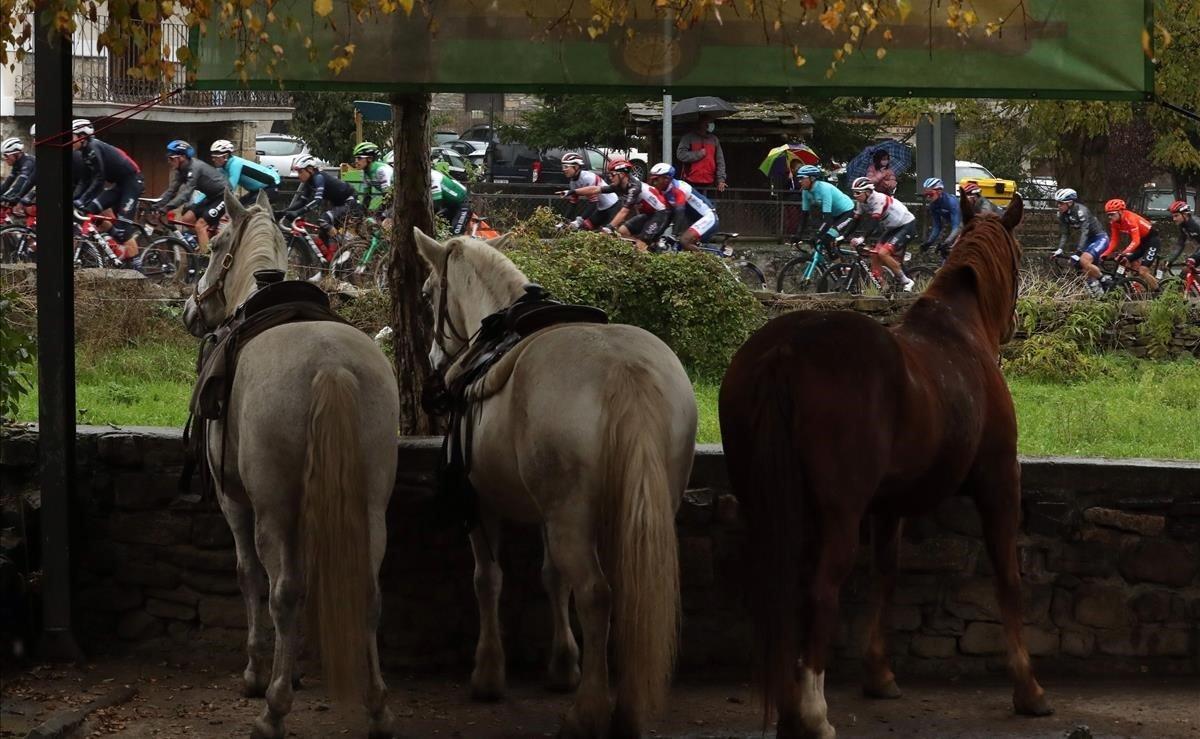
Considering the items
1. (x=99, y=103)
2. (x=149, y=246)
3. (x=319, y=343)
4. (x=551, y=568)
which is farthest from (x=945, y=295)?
(x=99, y=103)

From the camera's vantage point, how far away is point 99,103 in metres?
36.5

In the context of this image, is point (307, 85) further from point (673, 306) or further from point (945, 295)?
point (673, 306)

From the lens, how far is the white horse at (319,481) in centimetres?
583

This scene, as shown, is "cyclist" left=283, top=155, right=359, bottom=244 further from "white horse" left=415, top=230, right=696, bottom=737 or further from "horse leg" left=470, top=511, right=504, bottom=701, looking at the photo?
"white horse" left=415, top=230, right=696, bottom=737

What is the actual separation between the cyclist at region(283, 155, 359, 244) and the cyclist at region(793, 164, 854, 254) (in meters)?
6.40

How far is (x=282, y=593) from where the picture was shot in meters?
6.04

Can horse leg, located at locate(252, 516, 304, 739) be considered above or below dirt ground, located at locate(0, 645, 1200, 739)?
above

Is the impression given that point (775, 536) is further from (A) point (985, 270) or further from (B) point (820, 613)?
(A) point (985, 270)

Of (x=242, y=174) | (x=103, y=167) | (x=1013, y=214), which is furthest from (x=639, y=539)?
(x=242, y=174)

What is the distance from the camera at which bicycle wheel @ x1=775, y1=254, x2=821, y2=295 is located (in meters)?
20.6

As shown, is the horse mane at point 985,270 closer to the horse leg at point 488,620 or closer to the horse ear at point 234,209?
the horse leg at point 488,620

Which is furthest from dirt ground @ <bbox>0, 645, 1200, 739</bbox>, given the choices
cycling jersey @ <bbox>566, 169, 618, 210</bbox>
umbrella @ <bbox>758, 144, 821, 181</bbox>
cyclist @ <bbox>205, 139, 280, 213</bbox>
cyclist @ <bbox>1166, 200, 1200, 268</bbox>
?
umbrella @ <bbox>758, 144, 821, 181</bbox>

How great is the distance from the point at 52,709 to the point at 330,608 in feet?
4.79

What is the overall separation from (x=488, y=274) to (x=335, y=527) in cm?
165
